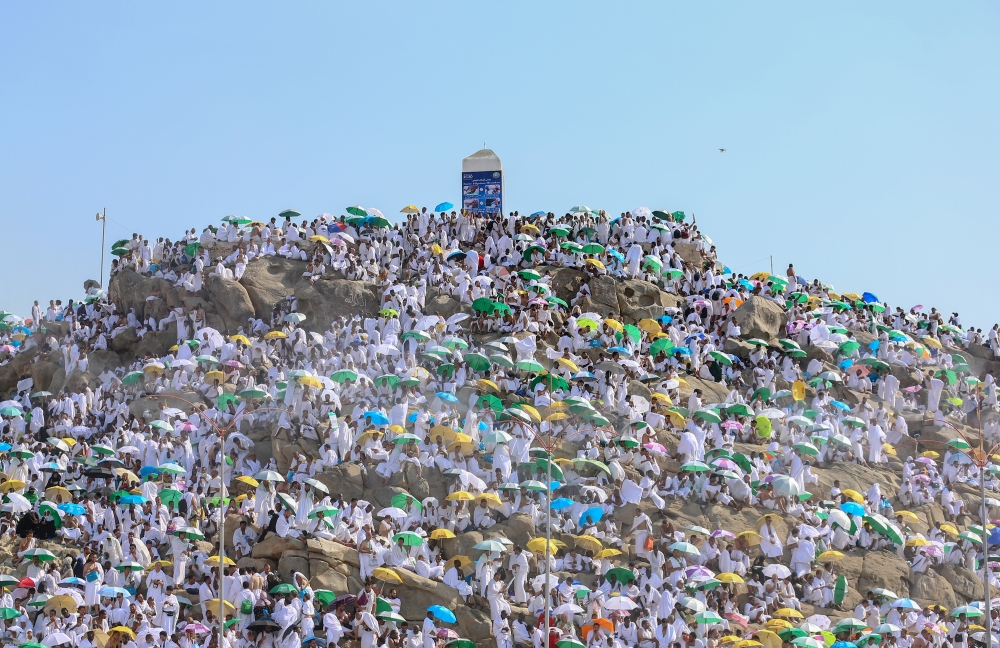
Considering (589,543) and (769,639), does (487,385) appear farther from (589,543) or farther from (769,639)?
(769,639)

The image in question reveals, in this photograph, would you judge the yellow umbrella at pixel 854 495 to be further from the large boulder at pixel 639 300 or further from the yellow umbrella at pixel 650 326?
the large boulder at pixel 639 300

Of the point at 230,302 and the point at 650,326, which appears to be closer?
the point at 650,326

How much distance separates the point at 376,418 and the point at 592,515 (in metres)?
5.82

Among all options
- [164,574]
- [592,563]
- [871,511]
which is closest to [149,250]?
[164,574]

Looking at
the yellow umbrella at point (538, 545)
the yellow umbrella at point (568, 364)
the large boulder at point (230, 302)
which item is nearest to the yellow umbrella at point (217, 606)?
the yellow umbrella at point (538, 545)

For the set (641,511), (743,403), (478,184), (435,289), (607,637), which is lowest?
(607,637)

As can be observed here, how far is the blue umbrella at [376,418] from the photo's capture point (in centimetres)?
3394

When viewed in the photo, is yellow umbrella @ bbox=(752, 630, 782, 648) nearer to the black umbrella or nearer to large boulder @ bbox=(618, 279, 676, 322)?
the black umbrella

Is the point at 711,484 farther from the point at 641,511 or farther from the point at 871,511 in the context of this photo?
the point at 871,511

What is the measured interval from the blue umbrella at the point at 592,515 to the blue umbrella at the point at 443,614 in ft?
14.9

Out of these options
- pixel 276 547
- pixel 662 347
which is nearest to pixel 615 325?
pixel 662 347

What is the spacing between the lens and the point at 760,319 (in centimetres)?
4381

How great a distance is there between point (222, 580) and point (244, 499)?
4416mm

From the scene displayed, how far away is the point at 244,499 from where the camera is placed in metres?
31.6
